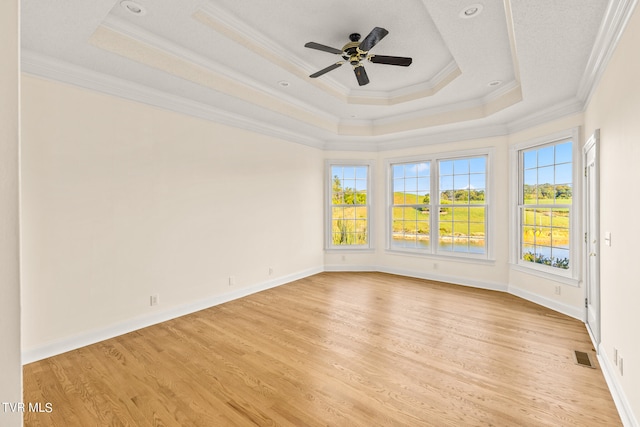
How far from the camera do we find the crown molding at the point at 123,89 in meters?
2.79

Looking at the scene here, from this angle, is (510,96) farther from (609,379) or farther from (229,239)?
(229,239)

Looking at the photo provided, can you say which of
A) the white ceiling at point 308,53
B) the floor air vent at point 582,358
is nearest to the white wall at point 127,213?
the white ceiling at point 308,53

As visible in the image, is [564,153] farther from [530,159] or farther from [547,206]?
[547,206]

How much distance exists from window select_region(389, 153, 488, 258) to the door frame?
169 cm

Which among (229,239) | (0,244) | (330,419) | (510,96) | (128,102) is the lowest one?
(330,419)

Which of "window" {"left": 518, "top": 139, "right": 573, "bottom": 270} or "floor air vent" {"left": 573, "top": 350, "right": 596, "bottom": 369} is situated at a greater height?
"window" {"left": 518, "top": 139, "right": 573, "bottom": 270}

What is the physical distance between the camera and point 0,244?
2.23ft

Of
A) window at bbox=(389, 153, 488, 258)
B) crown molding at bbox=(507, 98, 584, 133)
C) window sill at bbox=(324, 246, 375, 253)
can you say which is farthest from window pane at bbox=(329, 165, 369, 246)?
crown molding at bbox=(507, 98, 584, 133)

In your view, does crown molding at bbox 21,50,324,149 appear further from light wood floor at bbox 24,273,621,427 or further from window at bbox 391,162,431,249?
window at bbox 391,162,431,249

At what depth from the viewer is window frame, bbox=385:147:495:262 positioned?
17.1 ft

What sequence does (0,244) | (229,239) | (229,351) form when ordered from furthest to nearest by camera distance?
(229,239)
(229,351)
(0,244)

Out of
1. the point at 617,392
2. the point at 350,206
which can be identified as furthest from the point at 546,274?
the point at 350,206

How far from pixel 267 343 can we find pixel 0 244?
9.03ft

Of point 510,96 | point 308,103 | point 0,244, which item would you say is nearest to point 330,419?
point 0,244
